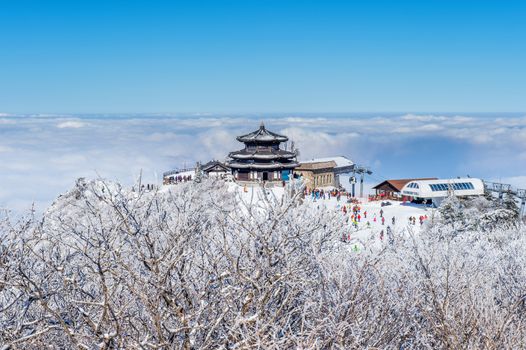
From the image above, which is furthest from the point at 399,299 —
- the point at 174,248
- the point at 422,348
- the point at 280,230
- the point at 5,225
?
the point at 5,225

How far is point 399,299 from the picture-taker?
12016 mm

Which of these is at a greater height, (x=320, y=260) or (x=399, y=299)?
(x=320, y=260)

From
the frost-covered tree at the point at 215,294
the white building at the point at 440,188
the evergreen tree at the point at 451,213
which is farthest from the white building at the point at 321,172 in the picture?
the frost-covered tree at the point at 215,294

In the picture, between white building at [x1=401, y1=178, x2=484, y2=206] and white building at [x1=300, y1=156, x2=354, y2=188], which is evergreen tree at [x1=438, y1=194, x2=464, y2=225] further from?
white building at [x1=300, y1=156, x2=354, y2=188]

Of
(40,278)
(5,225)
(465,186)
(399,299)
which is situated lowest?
(465,186)

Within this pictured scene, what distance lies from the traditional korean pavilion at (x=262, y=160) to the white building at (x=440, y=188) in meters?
11.7

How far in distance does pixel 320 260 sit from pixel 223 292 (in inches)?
120

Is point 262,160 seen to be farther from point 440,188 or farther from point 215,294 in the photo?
point 215,294

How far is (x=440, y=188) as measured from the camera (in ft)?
156

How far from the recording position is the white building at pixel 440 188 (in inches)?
1828

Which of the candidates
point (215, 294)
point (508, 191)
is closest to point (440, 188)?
point (508, 191)

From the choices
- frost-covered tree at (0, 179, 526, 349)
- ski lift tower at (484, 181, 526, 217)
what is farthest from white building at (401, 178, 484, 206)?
frost-covered tree at (0, 179, 526, 349)

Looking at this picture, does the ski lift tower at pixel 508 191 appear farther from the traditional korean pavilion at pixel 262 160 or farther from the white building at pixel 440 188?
the traditional korean pavilion at pixel 262 160

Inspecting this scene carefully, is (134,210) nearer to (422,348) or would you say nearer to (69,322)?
(69,322)
